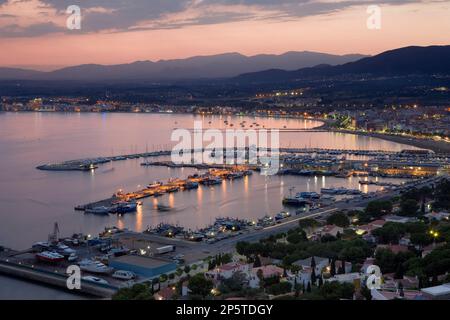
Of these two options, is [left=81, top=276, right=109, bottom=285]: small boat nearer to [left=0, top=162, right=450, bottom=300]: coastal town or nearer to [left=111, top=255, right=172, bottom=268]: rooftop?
[left=0, top=162, right=450, bottom=300]: coastal town

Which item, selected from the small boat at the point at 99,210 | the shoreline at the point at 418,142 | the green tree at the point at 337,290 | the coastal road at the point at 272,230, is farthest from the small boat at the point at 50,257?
the shoreline at the point at 418,142

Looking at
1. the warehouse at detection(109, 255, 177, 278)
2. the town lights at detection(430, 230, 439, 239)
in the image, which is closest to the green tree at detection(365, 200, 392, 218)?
the town lights at detection(430, 230, 439, 239)

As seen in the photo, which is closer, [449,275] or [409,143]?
[449,275]

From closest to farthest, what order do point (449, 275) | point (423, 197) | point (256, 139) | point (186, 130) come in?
point (449, 275), point (423, 197), point (256, 139), point (186, 130)

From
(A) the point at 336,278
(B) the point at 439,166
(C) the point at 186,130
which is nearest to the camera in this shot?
(A) the point at 336,278

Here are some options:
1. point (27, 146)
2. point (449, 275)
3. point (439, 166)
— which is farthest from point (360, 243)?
point (27, 146)

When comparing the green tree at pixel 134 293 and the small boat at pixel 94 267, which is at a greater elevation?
the green tree at pixel 134 293

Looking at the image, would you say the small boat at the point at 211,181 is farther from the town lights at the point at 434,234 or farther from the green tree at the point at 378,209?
the town lights at the point at 434,234

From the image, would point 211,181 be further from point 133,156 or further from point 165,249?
point 165,249

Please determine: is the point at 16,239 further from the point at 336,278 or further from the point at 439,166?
the point at 439,166
